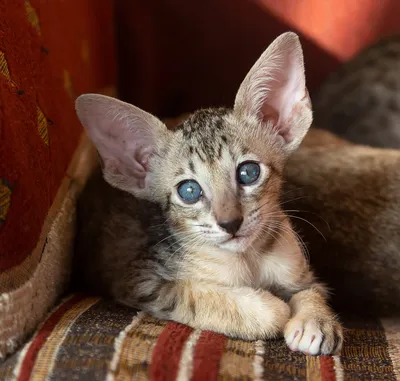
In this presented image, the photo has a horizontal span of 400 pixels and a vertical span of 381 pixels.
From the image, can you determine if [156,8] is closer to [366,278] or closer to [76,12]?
[76,12]

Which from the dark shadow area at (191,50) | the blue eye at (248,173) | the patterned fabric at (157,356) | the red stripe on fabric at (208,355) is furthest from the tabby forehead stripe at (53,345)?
the dark shadow area at (191,50)

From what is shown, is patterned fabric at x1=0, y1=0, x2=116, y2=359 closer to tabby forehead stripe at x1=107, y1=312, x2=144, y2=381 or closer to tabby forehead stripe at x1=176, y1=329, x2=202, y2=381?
tabby forehead stripe at x1=107, y1=312, x2=144, y2=381

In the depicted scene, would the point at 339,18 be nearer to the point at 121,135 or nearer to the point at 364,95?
the point at 364,95

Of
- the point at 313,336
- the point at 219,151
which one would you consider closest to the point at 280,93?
the point at 219,151

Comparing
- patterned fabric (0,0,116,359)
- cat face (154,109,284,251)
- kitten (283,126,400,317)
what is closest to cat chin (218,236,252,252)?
cat face (154,109,284,251)

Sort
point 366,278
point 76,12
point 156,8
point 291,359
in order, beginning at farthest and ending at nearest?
point 156,8, point 76,12, point 366,278, point 291,359

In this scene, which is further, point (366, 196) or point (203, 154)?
point (366, 196)

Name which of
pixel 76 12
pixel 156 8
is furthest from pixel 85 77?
pixel 156 8
